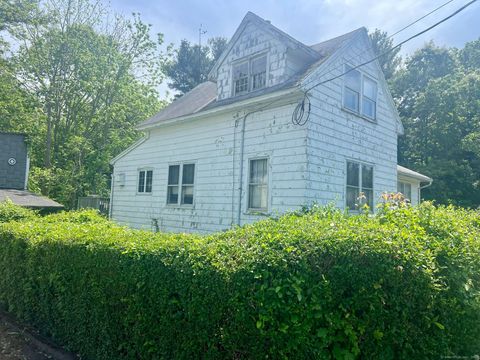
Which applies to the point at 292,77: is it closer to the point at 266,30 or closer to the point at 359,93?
the point at 266,30

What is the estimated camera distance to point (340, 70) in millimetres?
9625

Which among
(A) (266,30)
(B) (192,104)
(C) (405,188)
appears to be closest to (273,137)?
(A) (266,30)

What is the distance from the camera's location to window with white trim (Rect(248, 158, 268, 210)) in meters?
9.09

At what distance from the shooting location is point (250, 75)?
33.8 feet

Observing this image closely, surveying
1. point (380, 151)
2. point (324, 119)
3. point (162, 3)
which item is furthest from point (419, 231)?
point (162, 3)

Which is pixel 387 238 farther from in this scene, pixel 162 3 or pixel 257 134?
pixel 162 3

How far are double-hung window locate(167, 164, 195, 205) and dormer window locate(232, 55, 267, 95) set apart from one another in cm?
301

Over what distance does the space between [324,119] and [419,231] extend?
19.8ft

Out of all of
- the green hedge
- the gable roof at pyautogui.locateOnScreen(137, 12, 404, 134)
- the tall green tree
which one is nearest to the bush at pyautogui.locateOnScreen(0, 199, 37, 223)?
the green hedge

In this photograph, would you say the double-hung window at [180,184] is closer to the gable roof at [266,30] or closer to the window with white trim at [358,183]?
the gable roof at [266,30]

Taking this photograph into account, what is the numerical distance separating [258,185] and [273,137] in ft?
4.52

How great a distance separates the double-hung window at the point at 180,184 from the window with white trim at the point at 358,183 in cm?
492

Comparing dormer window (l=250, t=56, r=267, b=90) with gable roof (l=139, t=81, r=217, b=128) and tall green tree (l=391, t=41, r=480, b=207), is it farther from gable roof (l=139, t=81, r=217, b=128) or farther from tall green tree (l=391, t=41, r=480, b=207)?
tall green tree (l=391, t=41, r=480, b=207)

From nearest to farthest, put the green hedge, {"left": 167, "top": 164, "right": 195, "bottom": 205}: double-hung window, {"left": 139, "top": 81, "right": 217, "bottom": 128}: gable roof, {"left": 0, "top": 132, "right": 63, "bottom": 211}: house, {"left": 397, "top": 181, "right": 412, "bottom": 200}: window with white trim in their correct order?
the green hedge
{"left": 167, "top": 164, "right": 195, "bottom": 205}: double-hung window
{"left": 139, "top": 81, "right": 217, "bottom": 128}: gable roof
{"left": 397, "top": 181, "right": 412, "bottom": 200}: window with white trim
{"left": 0, "top": 132, "right": 63, "bottom": 211}: house
